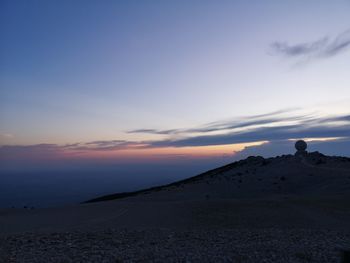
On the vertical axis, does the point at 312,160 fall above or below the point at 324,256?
above

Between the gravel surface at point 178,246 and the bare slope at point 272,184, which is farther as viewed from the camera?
the bare slope at point 272,184

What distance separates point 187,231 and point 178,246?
7.25 ft

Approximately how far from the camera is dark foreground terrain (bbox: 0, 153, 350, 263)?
1148 cm

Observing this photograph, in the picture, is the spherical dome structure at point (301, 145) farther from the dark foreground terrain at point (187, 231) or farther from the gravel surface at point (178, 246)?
the gravel surface at point (178, 246)

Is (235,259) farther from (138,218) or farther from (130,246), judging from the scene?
(138,218)

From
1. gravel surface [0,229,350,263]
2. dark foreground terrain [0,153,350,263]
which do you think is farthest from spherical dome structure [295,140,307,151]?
gravel surface [0,229,350,263]

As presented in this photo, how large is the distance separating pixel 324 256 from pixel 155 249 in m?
4.38

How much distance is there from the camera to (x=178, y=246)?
1248 centimetres

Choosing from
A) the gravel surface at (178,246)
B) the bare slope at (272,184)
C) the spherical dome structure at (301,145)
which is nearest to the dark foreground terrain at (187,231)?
the gravel surface at (178,246)

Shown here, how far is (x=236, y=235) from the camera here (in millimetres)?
13930

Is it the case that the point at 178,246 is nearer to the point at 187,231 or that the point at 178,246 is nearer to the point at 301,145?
the point at 187,231

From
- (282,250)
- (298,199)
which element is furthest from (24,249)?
(298,199)

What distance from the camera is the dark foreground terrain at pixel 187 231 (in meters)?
11.5

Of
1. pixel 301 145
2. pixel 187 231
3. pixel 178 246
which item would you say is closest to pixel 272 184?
pixel 301 145
